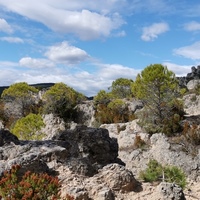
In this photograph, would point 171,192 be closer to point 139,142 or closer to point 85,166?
point 85,166

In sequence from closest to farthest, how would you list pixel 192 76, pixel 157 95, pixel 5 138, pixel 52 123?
pixel 5 138, pixel 157 95, pixel 52 123, pixel 192 76

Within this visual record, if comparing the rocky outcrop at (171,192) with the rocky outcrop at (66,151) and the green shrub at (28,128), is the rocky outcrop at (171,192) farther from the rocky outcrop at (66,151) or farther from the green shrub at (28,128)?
the green shrub at (28,128)

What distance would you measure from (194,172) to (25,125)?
43.5ft

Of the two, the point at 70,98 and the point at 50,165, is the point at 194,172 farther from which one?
the point at 70,98

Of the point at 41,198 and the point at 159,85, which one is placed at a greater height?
the point at 159,85

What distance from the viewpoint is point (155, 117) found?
30.7 m

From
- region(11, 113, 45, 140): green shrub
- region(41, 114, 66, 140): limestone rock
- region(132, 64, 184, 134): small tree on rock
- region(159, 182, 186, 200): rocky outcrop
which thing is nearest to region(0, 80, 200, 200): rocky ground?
region(159, 182, 186, 200): rocky outcrop

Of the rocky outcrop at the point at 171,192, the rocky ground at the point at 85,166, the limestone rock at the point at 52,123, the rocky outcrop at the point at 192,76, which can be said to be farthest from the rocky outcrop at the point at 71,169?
the rocky outcrop at the point at 192,76

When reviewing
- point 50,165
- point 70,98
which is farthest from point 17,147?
point 70,98

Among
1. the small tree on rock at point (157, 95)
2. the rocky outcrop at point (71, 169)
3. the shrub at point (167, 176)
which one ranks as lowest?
the shrub at point (167, 176)

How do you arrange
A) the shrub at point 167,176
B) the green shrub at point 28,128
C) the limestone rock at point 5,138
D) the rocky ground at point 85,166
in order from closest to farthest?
the rocky ground at point 85,166, the shrub at point 167,176, the limestone rock at point 5,138, the green shrub at point 28,128

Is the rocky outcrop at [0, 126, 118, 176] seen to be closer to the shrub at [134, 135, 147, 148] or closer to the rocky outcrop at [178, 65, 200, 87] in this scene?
the shrub at [134, 135, 147, 148]

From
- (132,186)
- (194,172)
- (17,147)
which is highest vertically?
(17,147)

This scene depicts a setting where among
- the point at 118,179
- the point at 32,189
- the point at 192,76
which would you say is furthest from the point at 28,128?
the point at 192,76
